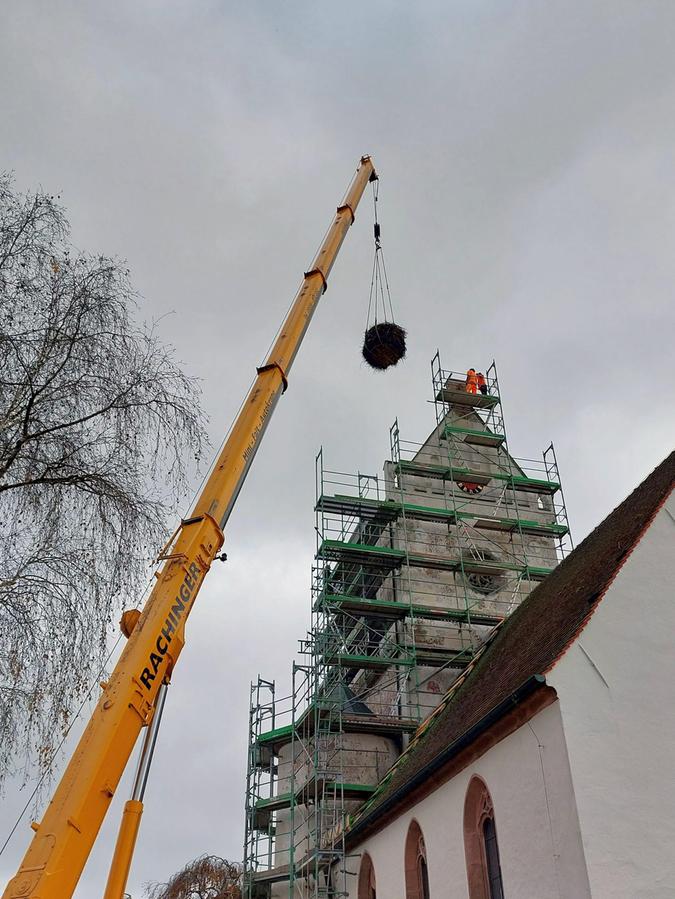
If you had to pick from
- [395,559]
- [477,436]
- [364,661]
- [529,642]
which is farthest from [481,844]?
[477,436]

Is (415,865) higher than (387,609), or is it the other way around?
(387,609)

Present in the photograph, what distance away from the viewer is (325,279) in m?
16.3

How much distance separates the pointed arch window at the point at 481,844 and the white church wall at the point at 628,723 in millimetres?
2496

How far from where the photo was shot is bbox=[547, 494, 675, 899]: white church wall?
1107 cm

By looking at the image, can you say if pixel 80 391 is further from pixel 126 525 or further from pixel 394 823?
pixel 394 823

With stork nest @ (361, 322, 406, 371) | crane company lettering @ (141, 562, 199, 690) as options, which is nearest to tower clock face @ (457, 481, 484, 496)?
stork nest @ (361, 322, 406, 371)

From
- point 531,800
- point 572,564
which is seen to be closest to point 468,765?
point 531,800

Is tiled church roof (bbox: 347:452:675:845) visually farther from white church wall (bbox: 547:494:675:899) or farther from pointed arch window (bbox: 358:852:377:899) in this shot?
pointed arch window (bbox: 358:852:377:899)

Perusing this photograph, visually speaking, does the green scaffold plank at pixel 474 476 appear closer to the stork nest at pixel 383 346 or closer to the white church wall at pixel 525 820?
the stork nest at pixel 383 346

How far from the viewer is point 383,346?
19422mm

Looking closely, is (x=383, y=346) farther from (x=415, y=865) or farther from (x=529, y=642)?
(x=415, y=865)

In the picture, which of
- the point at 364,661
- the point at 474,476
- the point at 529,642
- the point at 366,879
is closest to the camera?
the point at 529,642

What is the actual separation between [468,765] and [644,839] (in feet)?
12.1

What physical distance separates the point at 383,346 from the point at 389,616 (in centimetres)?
947
